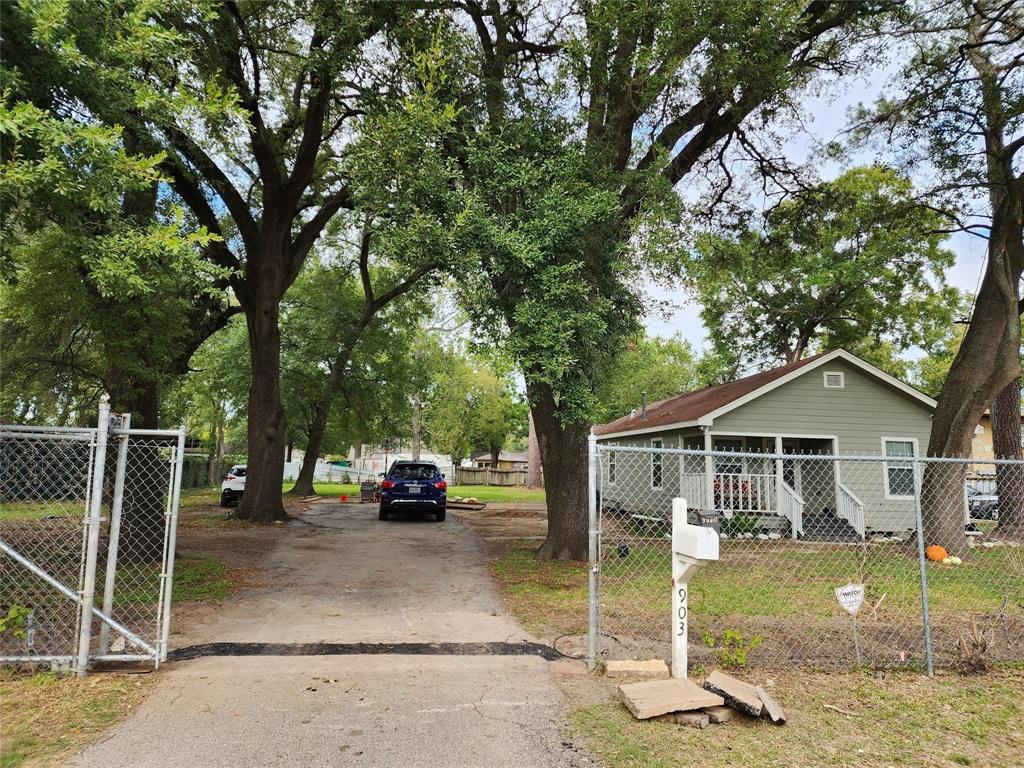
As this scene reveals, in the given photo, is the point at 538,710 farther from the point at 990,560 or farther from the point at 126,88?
the point at 990,560

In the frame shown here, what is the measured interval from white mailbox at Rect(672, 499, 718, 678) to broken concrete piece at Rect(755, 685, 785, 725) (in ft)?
2.07

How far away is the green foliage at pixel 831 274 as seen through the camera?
12.9 metres

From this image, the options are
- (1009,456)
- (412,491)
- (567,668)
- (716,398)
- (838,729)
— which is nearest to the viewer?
(838,729)

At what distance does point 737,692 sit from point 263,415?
14.1 metres

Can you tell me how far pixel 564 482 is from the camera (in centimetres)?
998

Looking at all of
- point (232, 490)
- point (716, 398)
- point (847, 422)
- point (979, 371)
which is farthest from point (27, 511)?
point (979, 371)

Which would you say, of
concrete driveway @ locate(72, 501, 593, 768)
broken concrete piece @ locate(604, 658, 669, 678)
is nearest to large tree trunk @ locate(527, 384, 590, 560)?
concrete driveway @ locate(72, 501, 593, 768)

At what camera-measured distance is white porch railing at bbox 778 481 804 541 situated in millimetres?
13332

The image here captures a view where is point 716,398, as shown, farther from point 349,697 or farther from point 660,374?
point 660,374

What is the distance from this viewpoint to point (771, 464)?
597 inches

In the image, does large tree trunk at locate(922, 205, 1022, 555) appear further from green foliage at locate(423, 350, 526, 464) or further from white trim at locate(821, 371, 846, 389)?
green foliage at locate(423, 350, 526, 464)

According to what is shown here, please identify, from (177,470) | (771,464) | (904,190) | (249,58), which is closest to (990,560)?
(771,464)

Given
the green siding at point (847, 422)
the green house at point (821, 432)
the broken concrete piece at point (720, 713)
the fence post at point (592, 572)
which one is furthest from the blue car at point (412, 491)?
the broken concrete piece at point (720, 713)

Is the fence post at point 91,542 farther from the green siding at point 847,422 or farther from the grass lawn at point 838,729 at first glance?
the green siding at point 847,422
